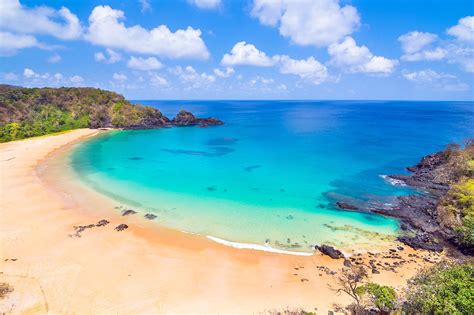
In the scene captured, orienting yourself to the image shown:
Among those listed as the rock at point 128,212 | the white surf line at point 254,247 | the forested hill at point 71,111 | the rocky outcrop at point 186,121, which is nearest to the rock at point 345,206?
the white surf line at point 254,247

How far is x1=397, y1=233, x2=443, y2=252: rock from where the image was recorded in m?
26.8

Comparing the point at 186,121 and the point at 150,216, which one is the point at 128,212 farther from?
the point at 186,121

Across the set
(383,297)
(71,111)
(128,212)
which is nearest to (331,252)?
(383,297)

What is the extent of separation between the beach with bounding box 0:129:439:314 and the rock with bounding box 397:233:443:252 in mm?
1193

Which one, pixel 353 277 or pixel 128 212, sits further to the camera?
pixel 128 212

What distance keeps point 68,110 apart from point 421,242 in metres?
123

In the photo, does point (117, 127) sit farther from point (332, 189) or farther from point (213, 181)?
point (332, 189)

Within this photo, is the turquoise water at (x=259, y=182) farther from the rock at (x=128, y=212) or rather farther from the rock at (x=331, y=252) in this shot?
the rock at (x=331, y=252)

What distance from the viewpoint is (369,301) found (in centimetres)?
1941

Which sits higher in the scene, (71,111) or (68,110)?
(68,110)

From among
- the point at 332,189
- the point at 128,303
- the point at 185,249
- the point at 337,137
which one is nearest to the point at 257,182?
the point at 332,189

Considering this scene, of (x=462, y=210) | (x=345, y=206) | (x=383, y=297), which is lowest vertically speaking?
(x=345, y=206)

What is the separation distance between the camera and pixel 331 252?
25500 mm

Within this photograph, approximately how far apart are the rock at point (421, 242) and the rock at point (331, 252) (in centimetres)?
780
